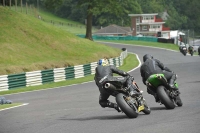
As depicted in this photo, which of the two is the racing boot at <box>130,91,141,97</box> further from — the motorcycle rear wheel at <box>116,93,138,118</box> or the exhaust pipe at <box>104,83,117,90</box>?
the exhaust pipe at <box>104,83,117,90</box>

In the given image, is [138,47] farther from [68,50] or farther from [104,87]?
[104,87]

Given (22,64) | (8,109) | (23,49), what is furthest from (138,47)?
(8,109)

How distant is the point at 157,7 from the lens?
162m

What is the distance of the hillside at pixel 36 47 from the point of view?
35119mm

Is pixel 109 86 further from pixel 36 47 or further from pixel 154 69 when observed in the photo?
pixel 36 47

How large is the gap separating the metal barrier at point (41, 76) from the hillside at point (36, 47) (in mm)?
3914

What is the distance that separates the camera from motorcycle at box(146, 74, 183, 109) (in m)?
12.3

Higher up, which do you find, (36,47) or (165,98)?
(165,98)

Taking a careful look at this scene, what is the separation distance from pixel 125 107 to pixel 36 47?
30.2m

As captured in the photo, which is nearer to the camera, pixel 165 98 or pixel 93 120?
pixel 93 120

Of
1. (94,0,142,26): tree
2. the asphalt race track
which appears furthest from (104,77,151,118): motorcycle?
(94,0,142,26): tree

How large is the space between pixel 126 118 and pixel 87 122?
87cm

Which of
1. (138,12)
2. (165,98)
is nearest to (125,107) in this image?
(165,98)

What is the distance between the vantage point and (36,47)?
133ft
